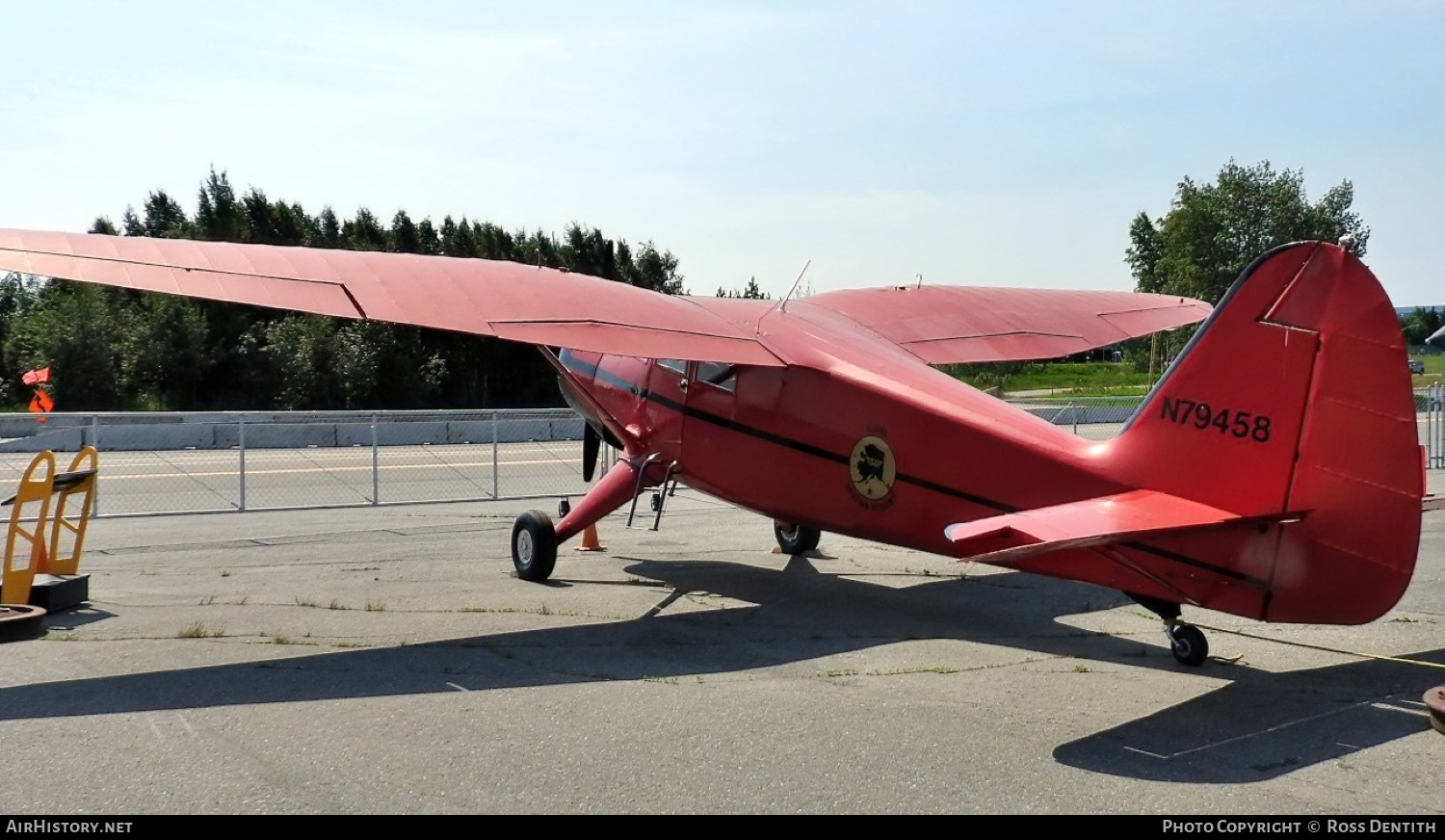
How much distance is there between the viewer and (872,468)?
8969mm

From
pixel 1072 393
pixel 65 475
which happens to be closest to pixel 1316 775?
pixel 65 475

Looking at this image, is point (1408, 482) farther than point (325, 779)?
Yes

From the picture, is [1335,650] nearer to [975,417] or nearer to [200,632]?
[975,417]

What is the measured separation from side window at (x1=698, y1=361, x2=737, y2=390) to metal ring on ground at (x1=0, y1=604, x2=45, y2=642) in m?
5.29

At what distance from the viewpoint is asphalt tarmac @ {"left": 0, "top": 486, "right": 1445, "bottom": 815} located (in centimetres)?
529

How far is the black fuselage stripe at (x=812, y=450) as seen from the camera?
689cm

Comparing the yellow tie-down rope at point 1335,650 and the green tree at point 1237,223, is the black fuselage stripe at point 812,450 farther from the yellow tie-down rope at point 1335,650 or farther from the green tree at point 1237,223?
the green tree at point 1237,223

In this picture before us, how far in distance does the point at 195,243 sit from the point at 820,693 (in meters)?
5.58

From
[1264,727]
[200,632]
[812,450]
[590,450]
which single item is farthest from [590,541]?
A: [1264,727]

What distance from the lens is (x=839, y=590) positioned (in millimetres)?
10680

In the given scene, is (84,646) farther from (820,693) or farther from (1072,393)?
(1072,393)

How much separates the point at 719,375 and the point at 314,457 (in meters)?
16.3

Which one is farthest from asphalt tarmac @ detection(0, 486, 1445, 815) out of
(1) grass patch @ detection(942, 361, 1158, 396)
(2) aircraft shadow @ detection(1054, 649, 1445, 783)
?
(1) grass patch @ detection(942, 361, 1158, 396)

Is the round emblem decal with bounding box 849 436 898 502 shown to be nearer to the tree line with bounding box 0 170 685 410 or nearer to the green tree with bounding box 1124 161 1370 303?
the tree line with bounding box 0 170 685 410
